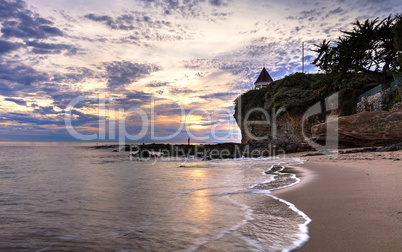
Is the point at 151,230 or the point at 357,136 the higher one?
the point at 357,136

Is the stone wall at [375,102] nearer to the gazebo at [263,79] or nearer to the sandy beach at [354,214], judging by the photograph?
the sandy beach at [354,214]

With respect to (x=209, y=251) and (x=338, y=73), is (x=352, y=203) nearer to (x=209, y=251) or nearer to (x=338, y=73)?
(x=209, y=251)

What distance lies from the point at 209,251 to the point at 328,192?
10.4 feet

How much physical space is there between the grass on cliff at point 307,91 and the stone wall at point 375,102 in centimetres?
178

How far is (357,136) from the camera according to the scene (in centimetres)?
1390

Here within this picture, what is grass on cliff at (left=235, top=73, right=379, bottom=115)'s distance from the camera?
2297 cm

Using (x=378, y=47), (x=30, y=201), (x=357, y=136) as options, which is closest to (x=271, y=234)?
(x=30, y=201)

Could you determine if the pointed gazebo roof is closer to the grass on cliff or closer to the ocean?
the grass on cliff

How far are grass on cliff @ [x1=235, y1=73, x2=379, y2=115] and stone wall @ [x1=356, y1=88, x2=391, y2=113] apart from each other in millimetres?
1782

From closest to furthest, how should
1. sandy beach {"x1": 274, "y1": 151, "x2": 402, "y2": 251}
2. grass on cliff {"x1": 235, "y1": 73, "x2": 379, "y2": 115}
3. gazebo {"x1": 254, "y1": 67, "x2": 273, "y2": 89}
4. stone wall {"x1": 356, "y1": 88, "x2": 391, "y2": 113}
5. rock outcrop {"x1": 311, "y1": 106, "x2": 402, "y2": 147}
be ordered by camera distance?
sandy beach {"x1": 274, "y1": 151, "x2": 402, "y2": 251}
rock outcrop {"x1": 311, "y1": 106, "x2": 402, "y2": 147}
stone wall {"x1": 356, "y1": 88, "x2": 391, "y2": 113}
grass on cliff {"x1": 235, "y1": 73, "x2": 379, "y2": 115}
gazebo {"x1": 254, "y1": 67, "x2": 273, "y2": 89}

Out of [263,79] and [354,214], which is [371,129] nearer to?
[354,214]

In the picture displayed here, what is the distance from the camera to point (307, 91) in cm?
3028

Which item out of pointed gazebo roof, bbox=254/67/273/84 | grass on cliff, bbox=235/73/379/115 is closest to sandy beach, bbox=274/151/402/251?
grass on cliff, bbox=235/73/379/115

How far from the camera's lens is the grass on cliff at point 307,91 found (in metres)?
23.0
